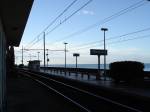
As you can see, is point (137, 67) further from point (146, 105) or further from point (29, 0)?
point (29, 0)

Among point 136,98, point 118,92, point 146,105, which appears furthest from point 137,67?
point 146,105

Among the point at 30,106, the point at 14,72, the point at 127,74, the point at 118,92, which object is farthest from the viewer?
the point at 14,72

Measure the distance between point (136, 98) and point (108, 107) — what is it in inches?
156

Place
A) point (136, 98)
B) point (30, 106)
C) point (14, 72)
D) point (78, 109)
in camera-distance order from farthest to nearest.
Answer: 1. point (14, 72)
2. point (136, 98)
3. point (30, 106)
4. point (78, 109)

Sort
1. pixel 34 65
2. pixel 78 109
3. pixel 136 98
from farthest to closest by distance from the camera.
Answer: pixel 34 65 → pixel 136 98 → pixel 78 109

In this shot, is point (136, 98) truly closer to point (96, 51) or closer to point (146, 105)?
point (146, 105)

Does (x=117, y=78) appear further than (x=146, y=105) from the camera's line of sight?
Yes

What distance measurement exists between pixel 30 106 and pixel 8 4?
709 cm

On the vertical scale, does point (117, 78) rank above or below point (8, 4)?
below

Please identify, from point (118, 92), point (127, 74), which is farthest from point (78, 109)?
point (127, 74)

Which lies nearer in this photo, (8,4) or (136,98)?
(8,4)

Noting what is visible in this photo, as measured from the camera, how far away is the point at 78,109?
16.5m

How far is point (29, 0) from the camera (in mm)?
11438

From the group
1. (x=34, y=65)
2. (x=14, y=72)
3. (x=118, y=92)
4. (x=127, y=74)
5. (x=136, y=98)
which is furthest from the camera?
(x=34, y=65)
